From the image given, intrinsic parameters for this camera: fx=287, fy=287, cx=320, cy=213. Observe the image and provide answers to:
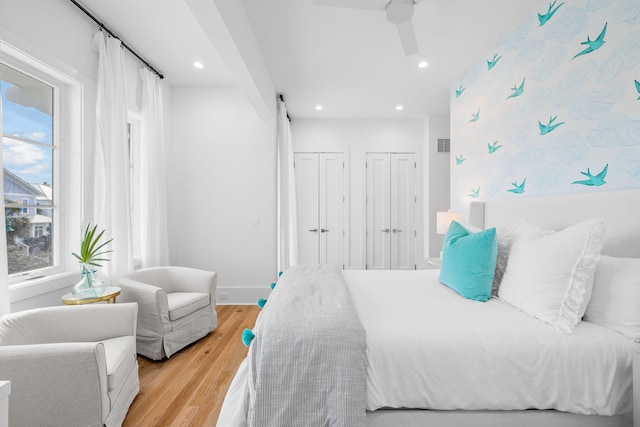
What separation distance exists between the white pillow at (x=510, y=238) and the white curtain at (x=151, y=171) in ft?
10.7

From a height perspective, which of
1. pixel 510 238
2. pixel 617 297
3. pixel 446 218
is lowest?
pixel 617 297

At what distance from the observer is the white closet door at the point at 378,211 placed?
16.0ft

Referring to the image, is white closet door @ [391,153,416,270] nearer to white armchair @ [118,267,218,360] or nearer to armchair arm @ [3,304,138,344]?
white armchair @ [118,267,218,360]

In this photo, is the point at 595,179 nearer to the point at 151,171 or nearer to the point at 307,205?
the point at 307,205

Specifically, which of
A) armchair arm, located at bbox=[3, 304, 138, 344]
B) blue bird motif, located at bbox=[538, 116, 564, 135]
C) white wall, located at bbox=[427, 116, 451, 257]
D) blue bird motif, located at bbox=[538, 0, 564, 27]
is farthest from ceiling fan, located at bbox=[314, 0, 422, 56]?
white wall, located at bbox=[427, 116, 451, 257]

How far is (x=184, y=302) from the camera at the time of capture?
8.25 ft

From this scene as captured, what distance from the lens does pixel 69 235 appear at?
2379 millimetres

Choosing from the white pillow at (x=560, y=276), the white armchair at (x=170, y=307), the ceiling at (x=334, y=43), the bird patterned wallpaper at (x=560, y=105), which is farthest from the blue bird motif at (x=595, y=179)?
the white armchair at (x=170, y=307)

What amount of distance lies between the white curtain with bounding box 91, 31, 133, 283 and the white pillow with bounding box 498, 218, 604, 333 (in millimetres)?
3066

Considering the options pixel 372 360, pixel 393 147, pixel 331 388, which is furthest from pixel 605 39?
pixel 393 147

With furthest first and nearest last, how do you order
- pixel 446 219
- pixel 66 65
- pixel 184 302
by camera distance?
pixel 446 219 < pixel 184 302 < pixel 66 65

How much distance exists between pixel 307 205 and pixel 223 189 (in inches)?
62.5

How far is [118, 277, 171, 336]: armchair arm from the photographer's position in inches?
90.3

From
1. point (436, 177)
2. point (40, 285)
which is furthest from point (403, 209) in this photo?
point (40, 285)
